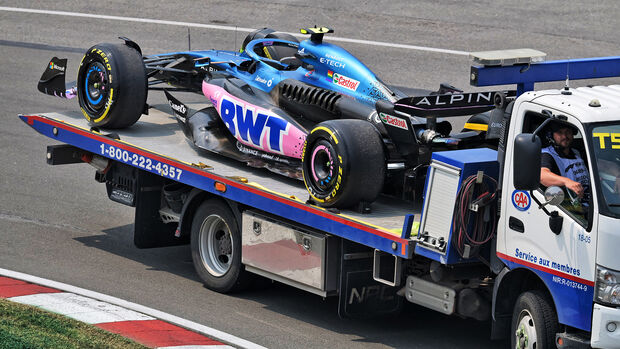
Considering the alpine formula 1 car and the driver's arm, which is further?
the alpine formula 1 car

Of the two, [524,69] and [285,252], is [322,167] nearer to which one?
[285,252]

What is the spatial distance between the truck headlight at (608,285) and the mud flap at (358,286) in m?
2.49

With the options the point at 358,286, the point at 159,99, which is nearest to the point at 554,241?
the point at 358,286

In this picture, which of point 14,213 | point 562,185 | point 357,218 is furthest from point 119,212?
point 562,185

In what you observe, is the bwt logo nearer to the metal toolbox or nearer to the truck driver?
the metal toolbox

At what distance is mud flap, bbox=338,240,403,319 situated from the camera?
9.86m

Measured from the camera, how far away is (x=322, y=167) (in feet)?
33.0

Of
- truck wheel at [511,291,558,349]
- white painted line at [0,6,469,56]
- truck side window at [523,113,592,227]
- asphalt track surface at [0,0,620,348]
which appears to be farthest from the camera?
white painted line at [0,6,469,56]

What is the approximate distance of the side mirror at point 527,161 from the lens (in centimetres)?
801

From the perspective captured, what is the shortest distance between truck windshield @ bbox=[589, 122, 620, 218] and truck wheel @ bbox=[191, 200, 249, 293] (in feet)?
13.3

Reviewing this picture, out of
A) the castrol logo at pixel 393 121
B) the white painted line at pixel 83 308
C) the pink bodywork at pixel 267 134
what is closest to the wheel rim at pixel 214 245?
the pink bodywork at pixel 267 134

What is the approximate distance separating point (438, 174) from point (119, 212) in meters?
6.10

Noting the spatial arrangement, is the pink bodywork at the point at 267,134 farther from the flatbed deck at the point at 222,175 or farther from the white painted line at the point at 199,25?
the white painted line at the point at 199,25

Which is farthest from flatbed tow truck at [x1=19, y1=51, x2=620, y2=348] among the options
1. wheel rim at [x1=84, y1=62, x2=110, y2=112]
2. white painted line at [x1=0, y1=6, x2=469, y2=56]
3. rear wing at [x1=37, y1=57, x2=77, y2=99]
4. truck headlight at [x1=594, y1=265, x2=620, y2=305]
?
white painted line at [x1=0, y1=6, x2=469, y2=56]
